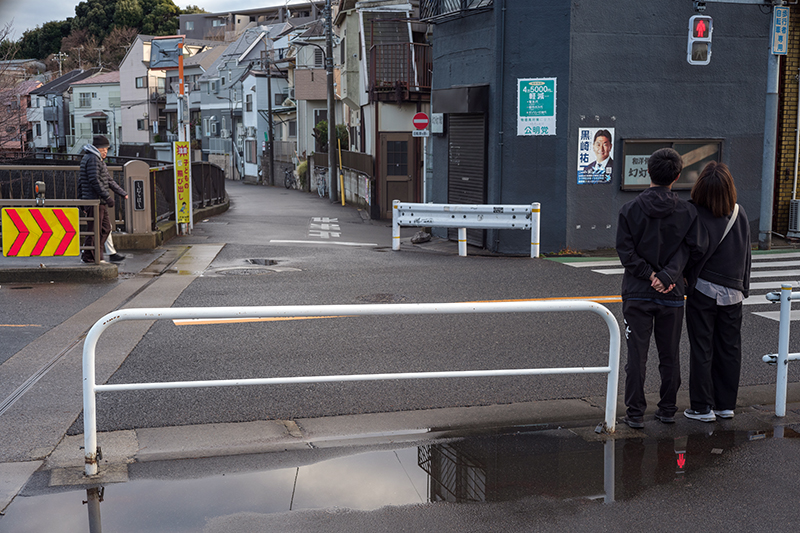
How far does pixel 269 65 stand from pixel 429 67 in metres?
35.3

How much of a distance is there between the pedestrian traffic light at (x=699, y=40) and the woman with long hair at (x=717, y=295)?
10.9 meters

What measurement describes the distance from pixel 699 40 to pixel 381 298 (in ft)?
29.9

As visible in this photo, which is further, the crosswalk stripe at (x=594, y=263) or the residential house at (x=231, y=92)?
the residential house at (x=231, y=92)

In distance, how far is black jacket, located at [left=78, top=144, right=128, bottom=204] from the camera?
12414 mm

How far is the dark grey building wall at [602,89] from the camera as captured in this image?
49.1ft

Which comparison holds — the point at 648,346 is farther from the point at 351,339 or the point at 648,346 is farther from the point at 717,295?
the point at 351,339

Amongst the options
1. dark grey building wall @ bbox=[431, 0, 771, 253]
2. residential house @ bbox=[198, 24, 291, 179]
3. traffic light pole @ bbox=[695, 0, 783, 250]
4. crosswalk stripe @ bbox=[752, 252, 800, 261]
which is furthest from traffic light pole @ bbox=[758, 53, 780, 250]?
residential house @ bbox=[198, 24, 291, 179]

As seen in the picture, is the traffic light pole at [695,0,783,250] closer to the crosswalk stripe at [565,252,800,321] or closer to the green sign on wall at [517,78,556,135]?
the crosswalk stripe at [565,252,800,321]

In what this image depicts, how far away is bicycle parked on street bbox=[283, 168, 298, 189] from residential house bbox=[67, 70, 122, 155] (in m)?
31.6

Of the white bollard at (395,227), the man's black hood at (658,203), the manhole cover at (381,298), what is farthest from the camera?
the white bollard at (395,227)

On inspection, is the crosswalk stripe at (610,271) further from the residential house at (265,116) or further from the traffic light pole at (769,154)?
the residential house at (265,116)

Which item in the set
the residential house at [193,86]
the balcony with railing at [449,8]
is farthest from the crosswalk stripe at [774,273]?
the residential house at [193,86]

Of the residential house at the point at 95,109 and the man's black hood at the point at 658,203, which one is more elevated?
the residential house at the point at 95,109

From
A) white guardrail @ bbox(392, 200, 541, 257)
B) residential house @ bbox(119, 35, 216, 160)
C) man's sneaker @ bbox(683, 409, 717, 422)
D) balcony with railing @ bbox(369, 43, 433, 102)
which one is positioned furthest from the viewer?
residential house @ bbox(119, 35, 216, 160)
